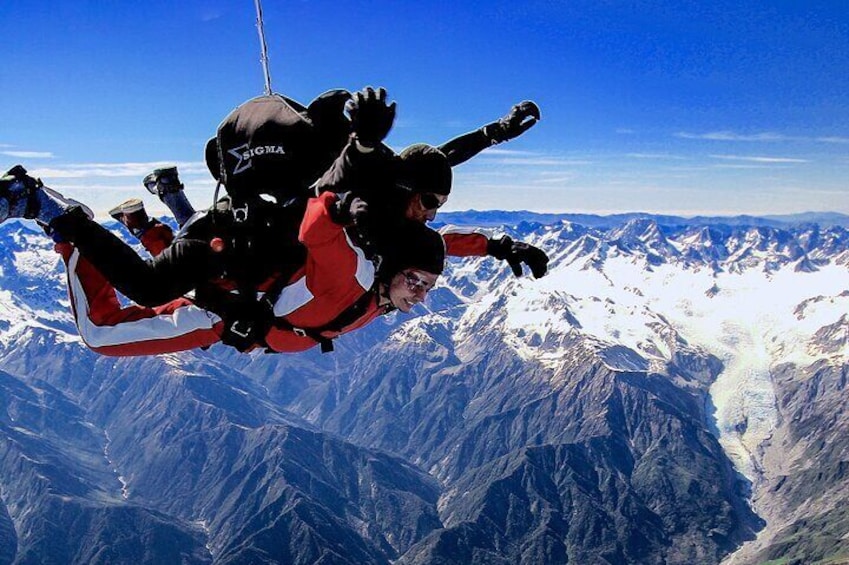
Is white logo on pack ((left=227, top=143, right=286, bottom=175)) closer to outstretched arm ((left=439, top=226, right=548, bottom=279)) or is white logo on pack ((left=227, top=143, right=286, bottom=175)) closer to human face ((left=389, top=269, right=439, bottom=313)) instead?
human face ((left=389, top=269, right=439, bottom=313))

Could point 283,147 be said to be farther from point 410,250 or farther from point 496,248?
point 496,248

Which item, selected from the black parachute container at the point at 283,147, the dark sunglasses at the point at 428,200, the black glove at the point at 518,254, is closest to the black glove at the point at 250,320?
the black parachute container at the point at 283,147

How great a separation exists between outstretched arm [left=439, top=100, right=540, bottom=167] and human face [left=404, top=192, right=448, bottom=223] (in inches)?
113

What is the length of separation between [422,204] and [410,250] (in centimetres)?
43

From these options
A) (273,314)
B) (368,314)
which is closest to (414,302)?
(368,314)

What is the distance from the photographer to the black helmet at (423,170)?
570 cm

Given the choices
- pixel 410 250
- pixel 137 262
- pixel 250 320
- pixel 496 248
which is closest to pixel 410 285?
pixel 410 250

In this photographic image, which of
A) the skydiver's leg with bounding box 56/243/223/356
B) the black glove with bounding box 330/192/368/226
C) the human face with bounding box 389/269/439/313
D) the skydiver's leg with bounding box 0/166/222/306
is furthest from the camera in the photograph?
the skydiver's leg with bounding box 56/243/223/356

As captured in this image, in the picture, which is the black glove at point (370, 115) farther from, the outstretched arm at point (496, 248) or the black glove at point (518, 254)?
the black glove at point (518, 254)

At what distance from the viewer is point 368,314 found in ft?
23.4

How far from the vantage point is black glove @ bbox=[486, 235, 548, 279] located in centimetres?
788

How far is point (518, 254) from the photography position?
799 centimetres

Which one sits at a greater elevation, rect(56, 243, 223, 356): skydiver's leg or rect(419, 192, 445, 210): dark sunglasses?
rect(419, 192, 445, 210): dark sunglasses

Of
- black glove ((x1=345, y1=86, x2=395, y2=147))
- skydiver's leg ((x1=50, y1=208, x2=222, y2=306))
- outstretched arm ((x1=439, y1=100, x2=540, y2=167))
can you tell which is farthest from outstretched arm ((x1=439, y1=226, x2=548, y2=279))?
skydiver's leg ((x1=50, y1=208, x2=222, y2=306))
